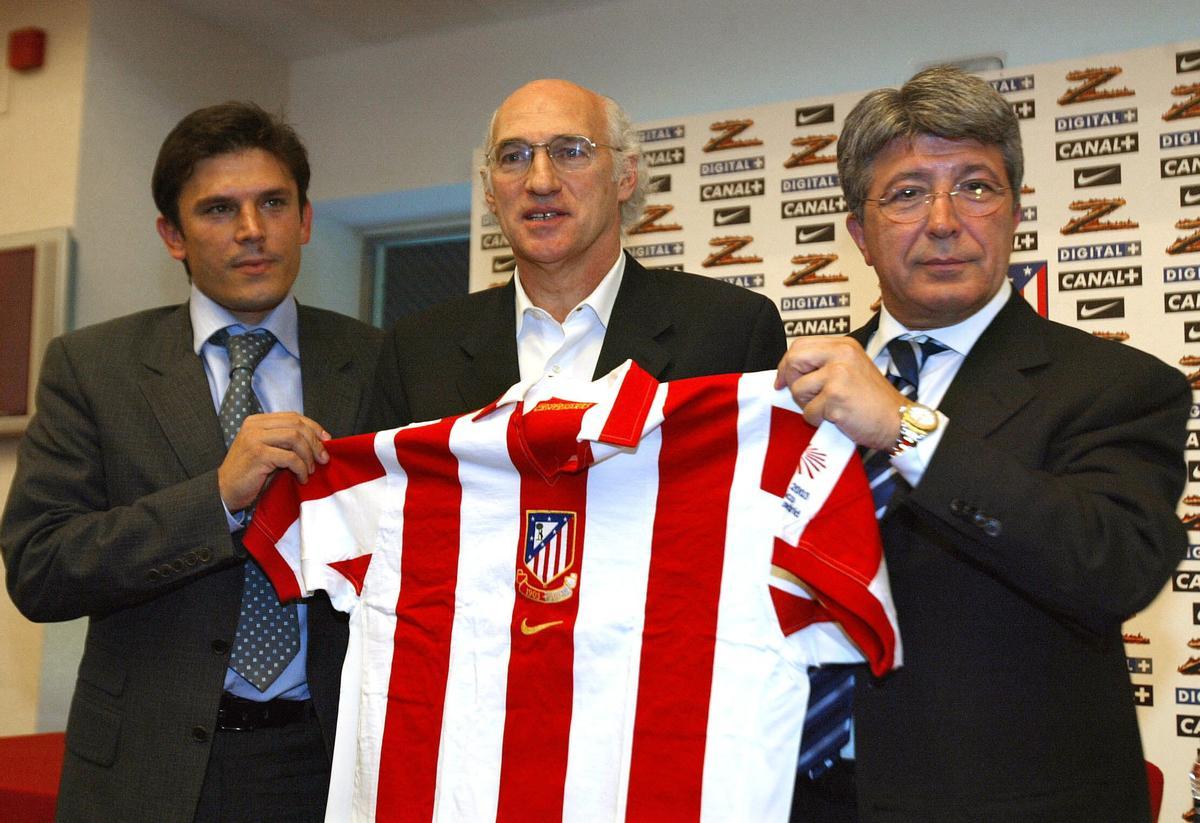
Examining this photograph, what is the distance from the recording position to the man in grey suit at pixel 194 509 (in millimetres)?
1999

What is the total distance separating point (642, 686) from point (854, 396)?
55cm

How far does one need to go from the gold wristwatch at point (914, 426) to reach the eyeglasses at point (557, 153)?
89 cm

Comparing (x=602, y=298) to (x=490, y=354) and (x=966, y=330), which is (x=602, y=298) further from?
(x=966, y=330)

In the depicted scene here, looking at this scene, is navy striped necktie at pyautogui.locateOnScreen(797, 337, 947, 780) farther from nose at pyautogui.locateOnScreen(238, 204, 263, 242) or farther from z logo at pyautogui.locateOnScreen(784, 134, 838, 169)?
z logo at pyautogui.locateOnScreen(784, 134, 838, 169)

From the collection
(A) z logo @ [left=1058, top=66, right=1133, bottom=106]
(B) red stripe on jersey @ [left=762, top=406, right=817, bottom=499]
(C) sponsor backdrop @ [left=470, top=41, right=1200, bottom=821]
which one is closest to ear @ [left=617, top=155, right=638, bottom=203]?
(B) red stripe on jersey @ [left=762, top=406, right=817, bottom=499]

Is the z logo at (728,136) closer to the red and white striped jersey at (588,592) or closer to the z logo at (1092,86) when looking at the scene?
the z logo at (1092,86)

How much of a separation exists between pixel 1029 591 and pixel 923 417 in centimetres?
26

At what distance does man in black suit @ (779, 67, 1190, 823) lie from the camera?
1430 mm

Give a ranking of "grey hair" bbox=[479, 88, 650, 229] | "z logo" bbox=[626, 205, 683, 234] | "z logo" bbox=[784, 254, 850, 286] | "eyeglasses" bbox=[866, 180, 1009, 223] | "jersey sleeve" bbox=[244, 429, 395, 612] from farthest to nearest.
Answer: "z logo" bbox=[626, 205, 683, 234]
"z logo" bbox=[784, 254, 850, 286]
"grey hair" bbox=[479, 88, 650, 229]
"jersey sleeve" bbox=[244, 429, 395, 612]
"eyeglasses" bbox=[866, 180, 1009, 223]

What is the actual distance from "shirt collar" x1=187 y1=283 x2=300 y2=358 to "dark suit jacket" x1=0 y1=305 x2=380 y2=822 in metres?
0.04

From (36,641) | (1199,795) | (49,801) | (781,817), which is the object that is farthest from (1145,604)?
(36,641)

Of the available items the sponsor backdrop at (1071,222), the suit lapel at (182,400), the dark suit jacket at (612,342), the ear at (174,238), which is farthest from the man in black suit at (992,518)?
the sponsor backdrop at (1071,222)

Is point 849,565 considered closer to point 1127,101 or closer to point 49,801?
point 49,801

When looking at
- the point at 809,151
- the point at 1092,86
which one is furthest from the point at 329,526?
the point at 1092,86
